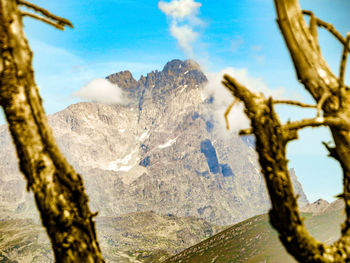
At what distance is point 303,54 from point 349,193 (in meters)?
2.21

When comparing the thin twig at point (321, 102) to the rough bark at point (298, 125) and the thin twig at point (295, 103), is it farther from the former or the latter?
the thin twig at point (295, 103)

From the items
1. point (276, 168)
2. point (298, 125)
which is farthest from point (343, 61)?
point (276, 168)

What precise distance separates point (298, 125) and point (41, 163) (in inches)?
132

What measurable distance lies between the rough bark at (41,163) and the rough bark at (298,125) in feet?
7.75

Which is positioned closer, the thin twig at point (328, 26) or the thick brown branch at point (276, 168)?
the thick brown branch at point (276, 168)

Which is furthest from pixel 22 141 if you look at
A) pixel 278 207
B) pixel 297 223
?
pixel 297 223

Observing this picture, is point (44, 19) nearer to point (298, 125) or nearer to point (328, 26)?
point (298, 125)

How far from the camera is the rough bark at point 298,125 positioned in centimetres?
420

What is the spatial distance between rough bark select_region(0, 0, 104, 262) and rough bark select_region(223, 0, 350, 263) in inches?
92.9

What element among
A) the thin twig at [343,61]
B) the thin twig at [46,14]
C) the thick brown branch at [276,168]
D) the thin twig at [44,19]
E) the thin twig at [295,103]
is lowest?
the thick brown branch at [276,168]

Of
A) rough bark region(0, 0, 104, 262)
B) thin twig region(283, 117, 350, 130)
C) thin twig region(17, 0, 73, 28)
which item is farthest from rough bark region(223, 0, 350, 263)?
thin twig region(17, 0, 73, 28)

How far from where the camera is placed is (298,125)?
4.39m

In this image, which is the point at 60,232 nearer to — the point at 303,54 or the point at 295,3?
the point at 303,54

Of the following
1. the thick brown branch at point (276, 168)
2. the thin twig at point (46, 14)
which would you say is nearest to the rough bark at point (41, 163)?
the thin twig at point (46, 14)
